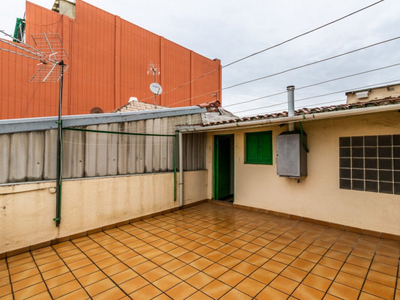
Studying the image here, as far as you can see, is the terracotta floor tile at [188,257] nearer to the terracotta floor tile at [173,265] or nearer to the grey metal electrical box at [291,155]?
the terracotta floor tile at [173,265]

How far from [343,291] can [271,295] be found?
33.0 inches

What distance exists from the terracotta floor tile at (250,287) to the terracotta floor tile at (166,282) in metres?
0.76

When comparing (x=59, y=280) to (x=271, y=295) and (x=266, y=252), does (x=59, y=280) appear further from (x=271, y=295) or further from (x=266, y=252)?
(x=266, y=252)

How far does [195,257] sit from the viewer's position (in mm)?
3219

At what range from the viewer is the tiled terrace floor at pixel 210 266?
2404 mm

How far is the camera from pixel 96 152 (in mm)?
4266

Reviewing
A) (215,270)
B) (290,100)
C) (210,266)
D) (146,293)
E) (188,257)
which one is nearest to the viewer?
(146,293)

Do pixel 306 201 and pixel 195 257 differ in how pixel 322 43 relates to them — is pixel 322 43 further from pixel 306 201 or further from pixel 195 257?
pixel 195 257

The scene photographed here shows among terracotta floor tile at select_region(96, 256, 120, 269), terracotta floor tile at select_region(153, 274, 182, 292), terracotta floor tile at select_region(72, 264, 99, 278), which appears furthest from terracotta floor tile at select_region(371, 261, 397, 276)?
terracotta floor tile at select_region(72, 264, 99, 278)

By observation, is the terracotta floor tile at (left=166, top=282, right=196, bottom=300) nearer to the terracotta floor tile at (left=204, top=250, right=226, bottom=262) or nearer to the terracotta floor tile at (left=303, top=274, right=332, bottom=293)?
the terracotta floor tile at (left=204, top=250, right=226, bottom=262)

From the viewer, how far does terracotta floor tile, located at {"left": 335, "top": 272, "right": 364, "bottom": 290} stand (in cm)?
249

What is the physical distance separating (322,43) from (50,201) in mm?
7026

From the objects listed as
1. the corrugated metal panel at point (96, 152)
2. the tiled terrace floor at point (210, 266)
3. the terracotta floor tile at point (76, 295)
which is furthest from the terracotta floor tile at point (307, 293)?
the corrugated metal panel at point (96, 152)

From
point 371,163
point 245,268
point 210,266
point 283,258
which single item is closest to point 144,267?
point 210,266
